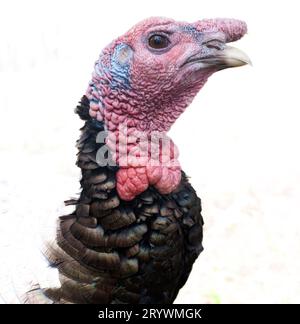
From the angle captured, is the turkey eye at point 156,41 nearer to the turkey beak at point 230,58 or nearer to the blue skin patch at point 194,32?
the blue skin patch at point 194,32

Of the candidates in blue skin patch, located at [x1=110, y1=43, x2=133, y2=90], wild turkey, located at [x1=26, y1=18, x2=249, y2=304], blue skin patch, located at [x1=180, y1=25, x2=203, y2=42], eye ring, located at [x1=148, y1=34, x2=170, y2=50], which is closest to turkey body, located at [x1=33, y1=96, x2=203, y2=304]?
wild turkey, located at [x1=26, y1=18, x2=249, y2=304]

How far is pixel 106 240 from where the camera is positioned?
7.13 feet

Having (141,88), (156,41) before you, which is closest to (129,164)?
(141,88)

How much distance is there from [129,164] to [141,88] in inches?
12.0

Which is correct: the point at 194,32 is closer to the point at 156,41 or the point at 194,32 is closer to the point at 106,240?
the point at 156,41

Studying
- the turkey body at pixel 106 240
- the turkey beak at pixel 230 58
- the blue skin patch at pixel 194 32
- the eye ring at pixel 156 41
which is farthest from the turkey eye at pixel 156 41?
the turkey body at pixel 106 240

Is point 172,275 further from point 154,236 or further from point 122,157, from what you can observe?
point 122,157

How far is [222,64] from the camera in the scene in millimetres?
2188

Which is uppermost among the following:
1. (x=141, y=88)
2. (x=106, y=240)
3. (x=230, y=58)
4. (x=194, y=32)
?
(x=194, y=32)

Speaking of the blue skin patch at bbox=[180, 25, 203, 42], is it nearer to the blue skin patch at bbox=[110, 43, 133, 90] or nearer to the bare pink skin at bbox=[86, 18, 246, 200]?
the bare pink skin at bbox=[86, 18, 246, 200]

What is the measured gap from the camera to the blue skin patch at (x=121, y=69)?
7.09 ft

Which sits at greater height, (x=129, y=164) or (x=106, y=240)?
(x=129, y=164)
